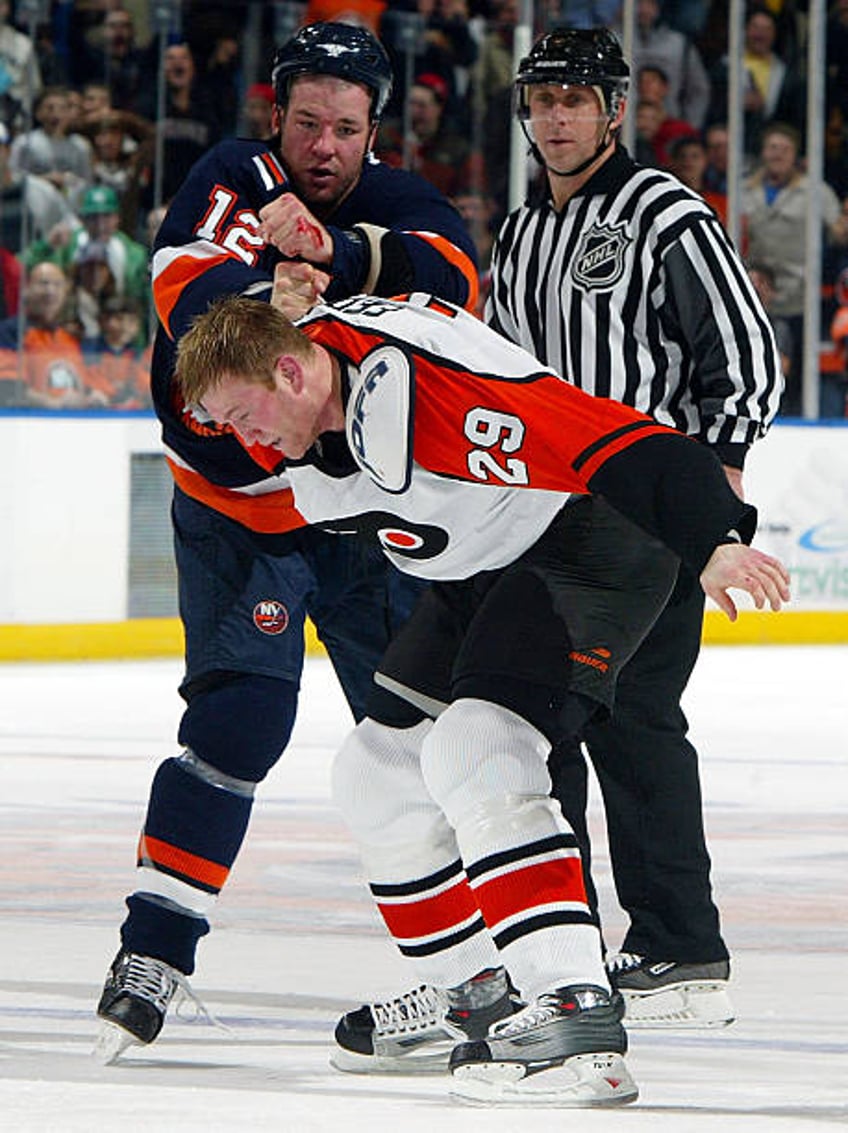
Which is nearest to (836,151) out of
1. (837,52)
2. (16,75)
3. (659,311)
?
(837,52)

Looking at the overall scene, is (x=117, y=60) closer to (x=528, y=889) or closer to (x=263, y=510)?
(x=263, y=510)

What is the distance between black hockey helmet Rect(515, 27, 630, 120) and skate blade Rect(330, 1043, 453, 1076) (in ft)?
4.45

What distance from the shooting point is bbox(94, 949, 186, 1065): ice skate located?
298cm

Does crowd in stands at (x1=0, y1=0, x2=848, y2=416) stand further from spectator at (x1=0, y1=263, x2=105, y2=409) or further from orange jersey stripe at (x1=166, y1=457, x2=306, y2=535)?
orange jersey stripe at (x1=166, y1=457, x2=306, y2=535)

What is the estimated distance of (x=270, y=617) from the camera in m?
3.20

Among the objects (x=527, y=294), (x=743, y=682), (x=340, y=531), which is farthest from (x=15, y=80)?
(x=340, y=531)

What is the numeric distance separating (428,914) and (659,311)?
0.96m

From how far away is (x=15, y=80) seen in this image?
912 cm

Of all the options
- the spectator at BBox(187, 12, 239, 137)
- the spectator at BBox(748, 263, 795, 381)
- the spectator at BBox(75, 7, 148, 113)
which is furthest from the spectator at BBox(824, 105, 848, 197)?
the spectator at BBox(75, 7, 148, 113)

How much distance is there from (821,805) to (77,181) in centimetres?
483

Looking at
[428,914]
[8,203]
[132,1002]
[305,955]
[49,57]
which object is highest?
[49,57]

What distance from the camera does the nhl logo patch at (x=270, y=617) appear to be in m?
3.19

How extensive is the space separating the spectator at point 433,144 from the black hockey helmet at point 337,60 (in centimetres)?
672

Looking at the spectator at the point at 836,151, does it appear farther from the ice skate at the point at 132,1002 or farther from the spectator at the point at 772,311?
the ice skate at the point at 132,1002
